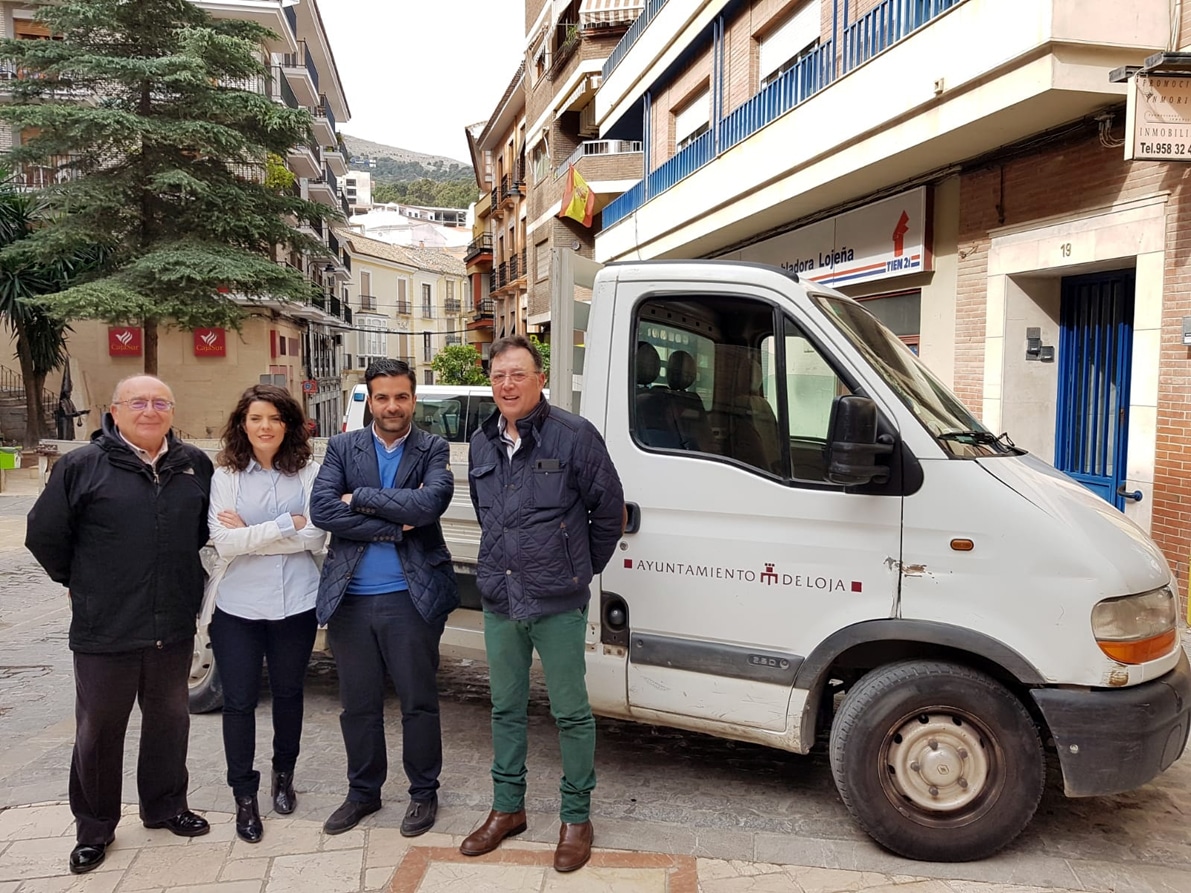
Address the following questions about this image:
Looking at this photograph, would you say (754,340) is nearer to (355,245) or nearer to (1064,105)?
(1064,105)

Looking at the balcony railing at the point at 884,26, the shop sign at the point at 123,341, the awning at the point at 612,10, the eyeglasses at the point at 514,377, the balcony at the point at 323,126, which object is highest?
the balcony at the point at 323,126

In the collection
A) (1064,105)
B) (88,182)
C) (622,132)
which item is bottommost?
(1064,105)

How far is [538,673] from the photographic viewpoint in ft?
16.1

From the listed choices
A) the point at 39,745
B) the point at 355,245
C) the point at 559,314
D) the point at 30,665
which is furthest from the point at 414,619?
the point at 355,245

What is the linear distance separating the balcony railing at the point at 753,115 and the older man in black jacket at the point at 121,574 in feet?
29.6

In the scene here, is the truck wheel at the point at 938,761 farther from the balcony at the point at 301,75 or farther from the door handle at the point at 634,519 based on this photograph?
the balcony at the point at 301,75

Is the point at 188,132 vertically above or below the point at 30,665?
above

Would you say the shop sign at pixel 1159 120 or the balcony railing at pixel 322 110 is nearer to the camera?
the shop sign at pixel 1159 120

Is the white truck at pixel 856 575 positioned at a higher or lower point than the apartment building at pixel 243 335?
lower

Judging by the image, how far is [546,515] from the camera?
326 centimetres

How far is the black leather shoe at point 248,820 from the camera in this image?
140 inches

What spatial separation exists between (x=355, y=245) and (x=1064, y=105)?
55182mm

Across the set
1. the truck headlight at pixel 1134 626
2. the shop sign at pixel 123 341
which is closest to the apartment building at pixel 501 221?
the shop sign at pixel 123 341

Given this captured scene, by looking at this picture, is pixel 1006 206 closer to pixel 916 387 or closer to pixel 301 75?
pixel 916 387
